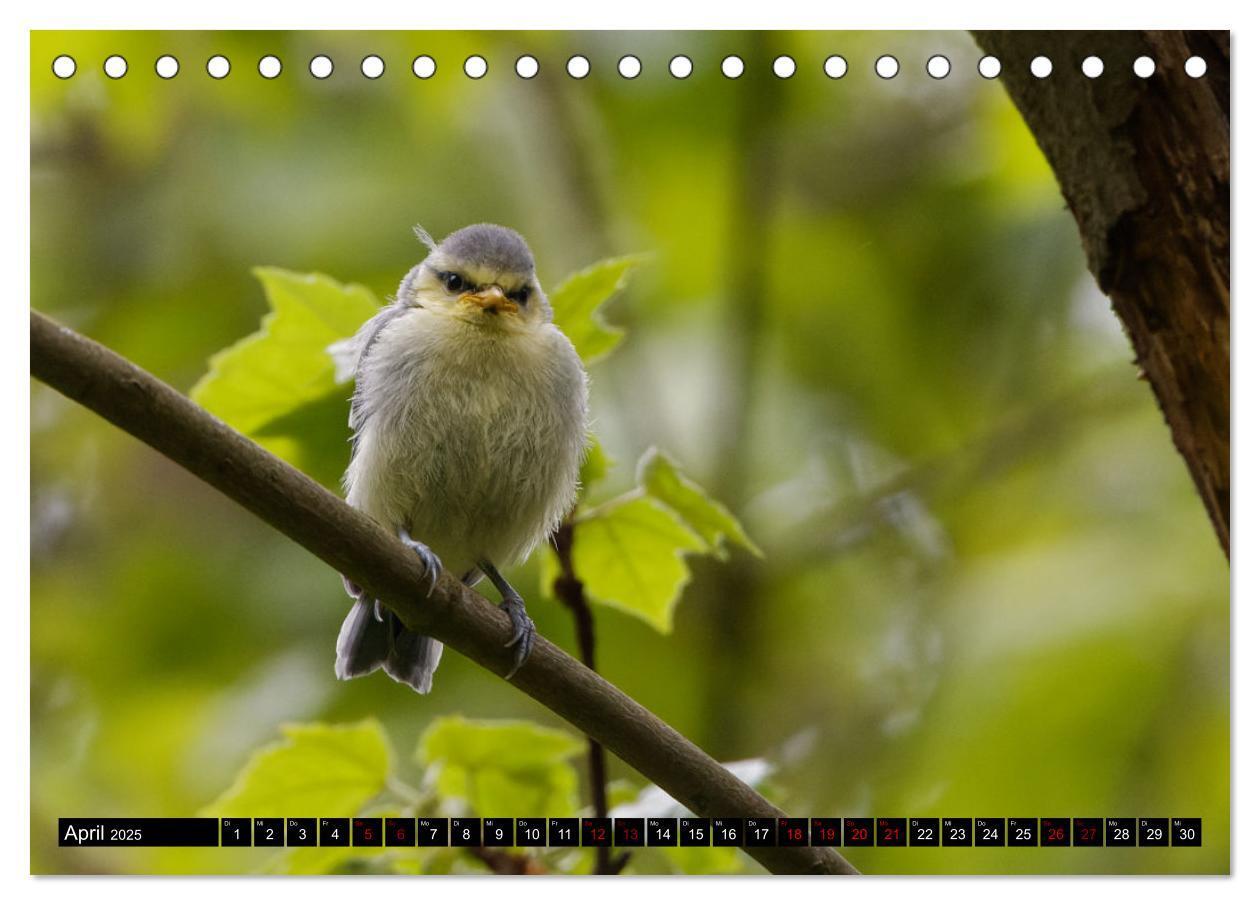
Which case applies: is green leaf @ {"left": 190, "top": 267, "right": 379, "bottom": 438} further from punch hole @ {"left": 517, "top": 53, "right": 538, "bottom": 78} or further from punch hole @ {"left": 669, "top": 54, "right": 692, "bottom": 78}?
punch hole @ {"left": 669, "top": 54, "right": 692, "bottom": 78}

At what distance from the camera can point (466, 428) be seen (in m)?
2.54

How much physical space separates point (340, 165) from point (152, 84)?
2.52 ft

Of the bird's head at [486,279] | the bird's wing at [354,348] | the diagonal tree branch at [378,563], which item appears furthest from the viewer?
the bird's head at [486,279]

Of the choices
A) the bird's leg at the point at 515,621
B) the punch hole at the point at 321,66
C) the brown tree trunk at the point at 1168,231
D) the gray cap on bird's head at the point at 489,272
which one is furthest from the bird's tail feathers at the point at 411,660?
the brown tree trunk at the point at 1168,231

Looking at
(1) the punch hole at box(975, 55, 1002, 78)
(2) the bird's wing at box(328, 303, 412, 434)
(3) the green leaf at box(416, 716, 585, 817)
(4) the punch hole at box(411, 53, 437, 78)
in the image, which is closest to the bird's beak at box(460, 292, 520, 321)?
(2) the bird's wing at box(328, 303, 412, 434)

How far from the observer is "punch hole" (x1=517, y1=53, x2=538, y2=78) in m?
2.62

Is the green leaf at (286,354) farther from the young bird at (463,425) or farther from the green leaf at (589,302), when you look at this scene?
the green leaf at (589,302)

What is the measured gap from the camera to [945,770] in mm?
2770

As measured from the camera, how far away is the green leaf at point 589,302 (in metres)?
2.19

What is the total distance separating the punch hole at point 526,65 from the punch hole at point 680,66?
0.94ft

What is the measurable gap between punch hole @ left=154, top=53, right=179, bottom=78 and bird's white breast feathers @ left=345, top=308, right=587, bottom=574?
65cm

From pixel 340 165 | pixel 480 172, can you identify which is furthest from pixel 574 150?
pixel 340 165

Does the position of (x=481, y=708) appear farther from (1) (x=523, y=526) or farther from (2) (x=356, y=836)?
(2) (x=356, y=836)

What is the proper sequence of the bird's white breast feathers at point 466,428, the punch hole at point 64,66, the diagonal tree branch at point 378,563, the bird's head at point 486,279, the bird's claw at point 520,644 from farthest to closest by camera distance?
1. the bird's head at point 486,279
2. the bird's white breast feathers at point 466,428
3. the punch hole at point 64,66
4. the bird's claw at point 520,644
5. the diagonal tree branch at point 378,563
